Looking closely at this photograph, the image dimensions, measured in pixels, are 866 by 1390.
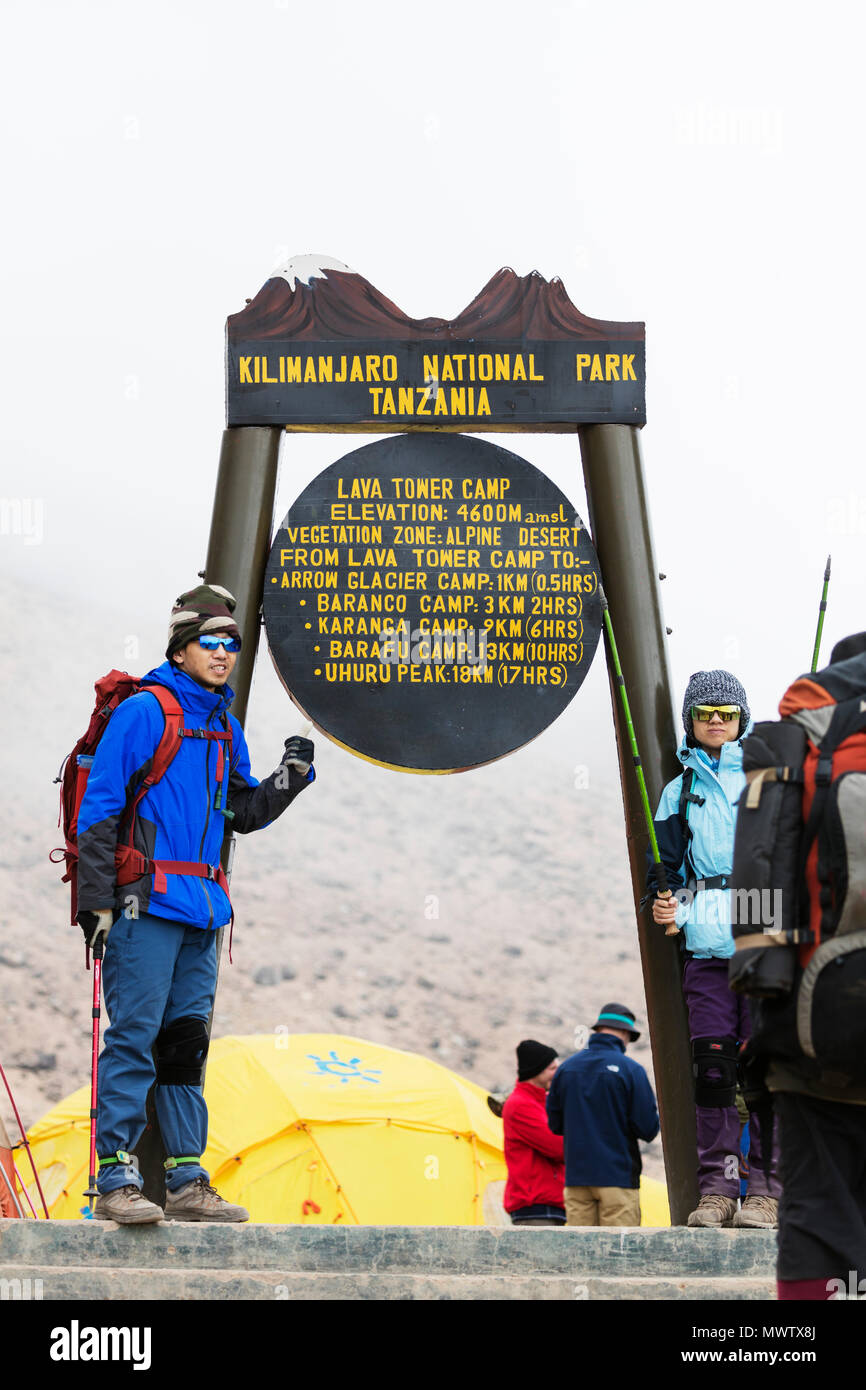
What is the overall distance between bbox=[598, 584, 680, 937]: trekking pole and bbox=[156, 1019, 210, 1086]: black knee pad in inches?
76.3

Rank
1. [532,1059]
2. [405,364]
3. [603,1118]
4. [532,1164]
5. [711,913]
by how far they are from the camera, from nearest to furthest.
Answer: [711,913] < [405,364] < [603,1118] < [532,1164] < [532,1059]

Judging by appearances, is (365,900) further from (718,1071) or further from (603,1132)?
(718,1071)

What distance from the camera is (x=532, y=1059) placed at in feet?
33.9

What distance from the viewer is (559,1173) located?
10078mm

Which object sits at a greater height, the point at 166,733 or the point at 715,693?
the point at 715,693

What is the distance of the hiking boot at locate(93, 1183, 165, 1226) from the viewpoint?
560 cm

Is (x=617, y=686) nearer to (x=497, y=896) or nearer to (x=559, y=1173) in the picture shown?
(x=559, y=1173)

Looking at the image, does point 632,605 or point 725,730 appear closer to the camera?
point 725,730

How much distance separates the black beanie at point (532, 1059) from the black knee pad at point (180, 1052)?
4294 mm

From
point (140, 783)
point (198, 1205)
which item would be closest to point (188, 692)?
point (140, 783)

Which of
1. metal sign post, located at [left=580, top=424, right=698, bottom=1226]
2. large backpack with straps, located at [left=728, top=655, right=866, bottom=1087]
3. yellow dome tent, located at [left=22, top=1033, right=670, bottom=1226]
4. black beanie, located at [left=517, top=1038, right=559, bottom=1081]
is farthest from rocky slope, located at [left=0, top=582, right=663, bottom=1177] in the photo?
large backpack with straps, located at [left=728, top=655, right=866, bottom=1087]

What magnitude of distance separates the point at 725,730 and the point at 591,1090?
271cm

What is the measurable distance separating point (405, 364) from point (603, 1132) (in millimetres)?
4119
